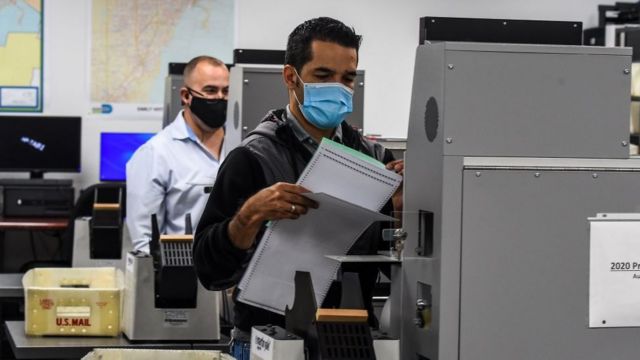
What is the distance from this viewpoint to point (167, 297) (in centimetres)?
329

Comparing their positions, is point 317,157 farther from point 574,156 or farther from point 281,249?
point 574,156

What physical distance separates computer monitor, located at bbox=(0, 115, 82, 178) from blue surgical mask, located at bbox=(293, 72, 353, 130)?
5.27m

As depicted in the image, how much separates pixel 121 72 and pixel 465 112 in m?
6.05

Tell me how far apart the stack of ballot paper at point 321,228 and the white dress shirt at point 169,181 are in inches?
86.4

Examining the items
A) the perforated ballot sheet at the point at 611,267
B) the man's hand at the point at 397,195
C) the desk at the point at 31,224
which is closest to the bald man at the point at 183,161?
the man's hand at the point at 397,195

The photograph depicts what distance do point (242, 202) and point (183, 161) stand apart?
2263mm

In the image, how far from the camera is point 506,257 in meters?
1.57

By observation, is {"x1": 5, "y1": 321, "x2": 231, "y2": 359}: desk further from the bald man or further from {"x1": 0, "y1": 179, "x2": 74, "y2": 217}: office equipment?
{"x1": 0, "y1": 179, "x2": 74, "y2": 217}: office equipment

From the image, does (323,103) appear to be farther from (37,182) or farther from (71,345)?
(37,182)

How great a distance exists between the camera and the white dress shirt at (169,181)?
418 cm

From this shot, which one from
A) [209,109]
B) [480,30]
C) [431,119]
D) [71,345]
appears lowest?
[71,345]

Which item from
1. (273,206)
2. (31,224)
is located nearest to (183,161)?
(273,206)

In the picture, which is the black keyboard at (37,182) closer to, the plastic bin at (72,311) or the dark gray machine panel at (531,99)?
the plastic bin at (72,311)

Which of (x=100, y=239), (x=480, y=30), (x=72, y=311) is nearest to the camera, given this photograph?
(x=480, y=30)
